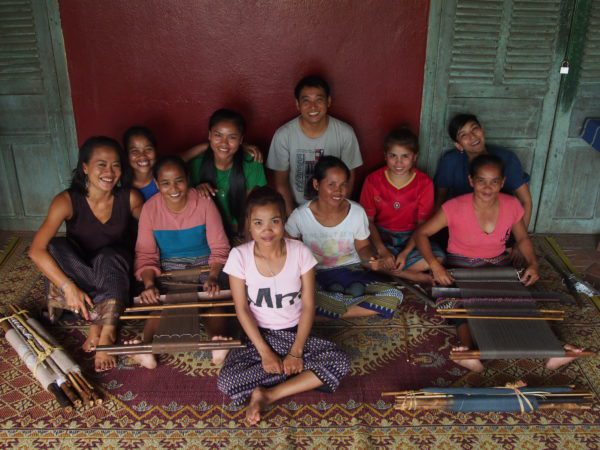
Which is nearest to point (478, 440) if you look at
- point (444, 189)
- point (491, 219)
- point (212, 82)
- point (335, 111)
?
point (491, 219)

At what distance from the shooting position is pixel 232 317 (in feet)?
8.98

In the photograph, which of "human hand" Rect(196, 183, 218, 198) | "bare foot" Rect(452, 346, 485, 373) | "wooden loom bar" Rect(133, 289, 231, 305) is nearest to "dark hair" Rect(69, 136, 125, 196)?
"human hand" Rect(196, 183, 218, 198)

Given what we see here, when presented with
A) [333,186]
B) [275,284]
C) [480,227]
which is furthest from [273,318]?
[480,227]

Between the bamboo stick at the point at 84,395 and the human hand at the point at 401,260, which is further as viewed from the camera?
the human hand at the point at 401,260

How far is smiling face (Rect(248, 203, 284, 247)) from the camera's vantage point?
2.38 meters

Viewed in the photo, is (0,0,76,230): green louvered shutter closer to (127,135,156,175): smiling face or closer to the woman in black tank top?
(127,135,156,175): smiling face

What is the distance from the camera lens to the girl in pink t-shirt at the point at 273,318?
7.88 ft

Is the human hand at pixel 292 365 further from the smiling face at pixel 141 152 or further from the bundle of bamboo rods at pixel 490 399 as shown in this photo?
the smiling face at pixel 141 152

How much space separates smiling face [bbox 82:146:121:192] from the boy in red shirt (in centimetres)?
144

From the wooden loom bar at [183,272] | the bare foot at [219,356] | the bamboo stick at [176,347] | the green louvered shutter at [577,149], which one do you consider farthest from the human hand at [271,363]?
the green louvered shutter at [577,149]

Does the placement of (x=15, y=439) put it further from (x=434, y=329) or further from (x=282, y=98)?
(x=282, y=98)

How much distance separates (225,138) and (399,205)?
3.61ft

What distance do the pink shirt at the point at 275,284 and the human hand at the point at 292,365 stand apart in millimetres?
187

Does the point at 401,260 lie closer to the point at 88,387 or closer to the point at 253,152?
the point at 253,152
